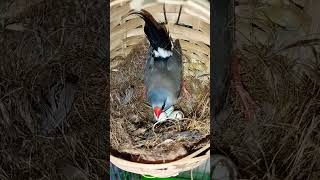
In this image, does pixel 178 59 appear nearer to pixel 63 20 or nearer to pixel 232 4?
pixel 232 4

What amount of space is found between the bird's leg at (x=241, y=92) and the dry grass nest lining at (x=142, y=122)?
122 millimetres

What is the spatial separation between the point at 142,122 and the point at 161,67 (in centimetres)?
23

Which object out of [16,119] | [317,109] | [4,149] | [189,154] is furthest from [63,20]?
[317,109]

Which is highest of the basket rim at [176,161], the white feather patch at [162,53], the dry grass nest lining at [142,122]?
the white feather patch at [162,53]

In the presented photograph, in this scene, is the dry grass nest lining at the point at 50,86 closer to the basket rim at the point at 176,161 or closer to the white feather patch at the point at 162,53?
the basket rim at the point at 176,161

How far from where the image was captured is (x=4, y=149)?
2.07 meters

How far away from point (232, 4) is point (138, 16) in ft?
1.22

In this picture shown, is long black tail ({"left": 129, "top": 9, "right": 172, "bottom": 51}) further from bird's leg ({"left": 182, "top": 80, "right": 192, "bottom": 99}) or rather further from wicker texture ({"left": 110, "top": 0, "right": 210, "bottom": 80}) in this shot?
bird's leg ({"left": 182, "top": 80, "right": 192, "bottom": 99})

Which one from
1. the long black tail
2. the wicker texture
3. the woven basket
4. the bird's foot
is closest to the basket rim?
the woven basket

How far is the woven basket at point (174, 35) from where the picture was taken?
1.98m

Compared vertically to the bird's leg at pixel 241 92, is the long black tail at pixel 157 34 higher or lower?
higher

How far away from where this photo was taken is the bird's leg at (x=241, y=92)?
1.94 m

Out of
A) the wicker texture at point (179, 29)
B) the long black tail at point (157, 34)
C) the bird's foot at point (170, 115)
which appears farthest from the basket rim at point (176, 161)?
the long black tail at point (157, 34)

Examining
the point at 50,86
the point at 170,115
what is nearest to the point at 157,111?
the point at 170,115
